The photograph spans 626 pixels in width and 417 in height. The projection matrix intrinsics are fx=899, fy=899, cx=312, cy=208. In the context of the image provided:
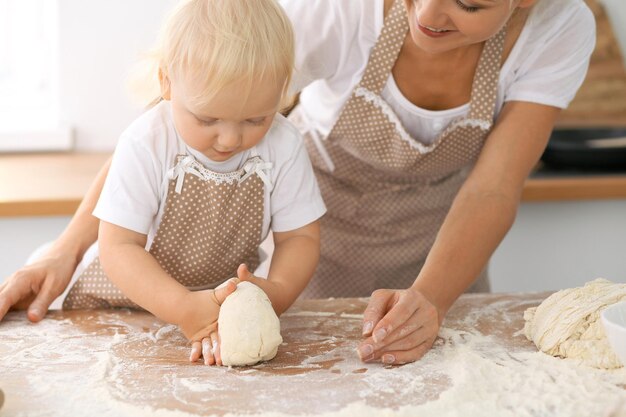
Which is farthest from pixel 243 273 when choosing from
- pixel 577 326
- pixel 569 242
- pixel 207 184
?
pixel 569 242

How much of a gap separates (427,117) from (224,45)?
1.61ft

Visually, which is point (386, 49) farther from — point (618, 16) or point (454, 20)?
point (618, 16)

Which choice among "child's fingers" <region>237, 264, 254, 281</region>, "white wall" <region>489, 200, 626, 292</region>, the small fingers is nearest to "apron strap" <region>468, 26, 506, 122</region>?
"child's fingers" <region>237, 264, 254, 281</region>

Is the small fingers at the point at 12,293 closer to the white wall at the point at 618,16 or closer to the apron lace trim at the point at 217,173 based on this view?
the apron lace trim at the point at 217,173

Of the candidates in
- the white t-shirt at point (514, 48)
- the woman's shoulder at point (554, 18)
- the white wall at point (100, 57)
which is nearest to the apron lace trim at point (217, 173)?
the white t-shirt at point (514, 48)

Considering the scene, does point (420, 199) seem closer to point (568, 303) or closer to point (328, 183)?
point (328, 183)

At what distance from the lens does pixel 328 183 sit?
1687 millimetres

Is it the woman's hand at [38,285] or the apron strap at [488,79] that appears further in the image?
the apron strap at [488,79]

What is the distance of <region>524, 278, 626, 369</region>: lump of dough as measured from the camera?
111 centimetres

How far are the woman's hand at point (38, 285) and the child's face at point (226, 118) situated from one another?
313 mm

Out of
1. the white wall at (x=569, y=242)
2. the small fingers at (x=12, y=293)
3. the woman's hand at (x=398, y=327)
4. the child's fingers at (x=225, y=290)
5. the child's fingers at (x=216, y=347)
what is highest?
the child's fingers at (x=225, y=290)

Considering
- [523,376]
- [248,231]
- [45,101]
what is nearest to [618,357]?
[523,376]

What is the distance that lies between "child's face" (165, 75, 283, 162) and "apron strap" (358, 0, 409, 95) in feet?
1.06

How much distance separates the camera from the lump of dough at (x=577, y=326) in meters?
1.11
